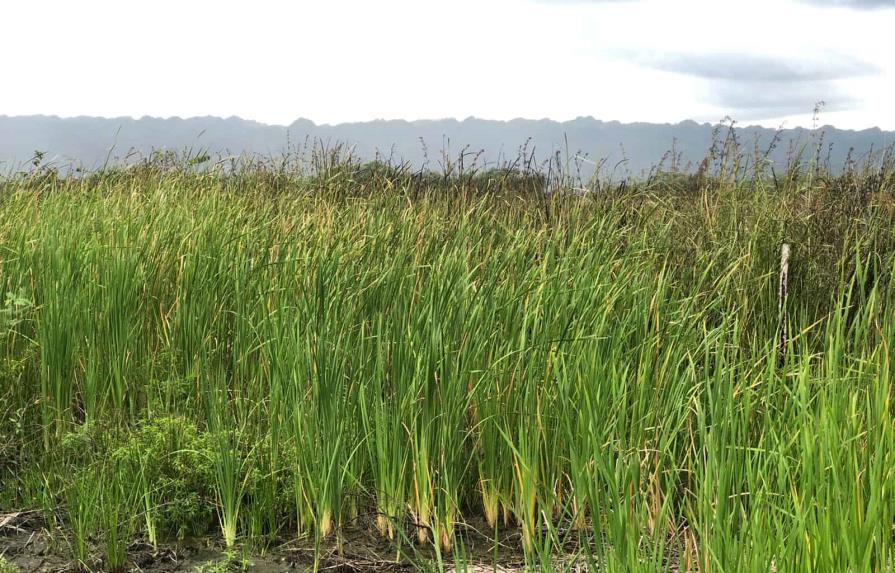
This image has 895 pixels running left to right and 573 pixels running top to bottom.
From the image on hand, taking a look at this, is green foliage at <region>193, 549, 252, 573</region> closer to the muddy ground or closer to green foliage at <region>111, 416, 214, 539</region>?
the muddy ground

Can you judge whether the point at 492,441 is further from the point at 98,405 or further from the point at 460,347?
the point at 98,405

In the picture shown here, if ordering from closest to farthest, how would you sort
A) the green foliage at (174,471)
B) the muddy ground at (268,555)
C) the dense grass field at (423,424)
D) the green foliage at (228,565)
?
1. the dense grass field at (423,424)
2. the green foliage at (228,565)
3. the muddy ground at (268,555)
4. the green foliage at (174,471)

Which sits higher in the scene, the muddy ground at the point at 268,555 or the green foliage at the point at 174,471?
the green foliage at the point at 174,471

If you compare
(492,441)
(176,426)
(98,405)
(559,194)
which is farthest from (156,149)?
(492,441)

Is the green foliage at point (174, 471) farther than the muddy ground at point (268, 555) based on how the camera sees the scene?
Yes

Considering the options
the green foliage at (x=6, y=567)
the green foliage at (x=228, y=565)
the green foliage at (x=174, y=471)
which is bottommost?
the green foliage at (x=6, y=567)

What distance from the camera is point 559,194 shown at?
6.80 meters

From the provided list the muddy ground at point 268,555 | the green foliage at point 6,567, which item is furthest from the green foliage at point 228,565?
the green foliage at point 6,567

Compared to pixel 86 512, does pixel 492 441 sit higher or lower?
higher

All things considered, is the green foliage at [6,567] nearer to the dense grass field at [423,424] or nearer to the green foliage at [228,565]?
the dense grass field at [423,424]

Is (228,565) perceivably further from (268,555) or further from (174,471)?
(174,471)

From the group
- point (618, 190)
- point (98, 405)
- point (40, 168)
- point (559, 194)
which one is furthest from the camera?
point (40, 168)

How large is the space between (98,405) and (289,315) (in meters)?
1.36

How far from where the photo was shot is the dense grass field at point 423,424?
7.14 ft
